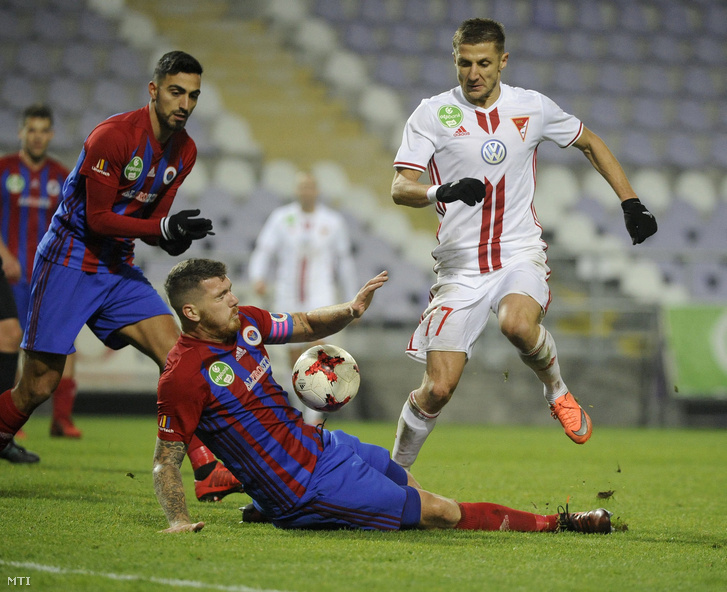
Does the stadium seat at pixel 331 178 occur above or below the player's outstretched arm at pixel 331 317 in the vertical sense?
above

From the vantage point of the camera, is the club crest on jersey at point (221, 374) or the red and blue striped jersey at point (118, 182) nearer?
the club crest on jersey at point (221, 374)

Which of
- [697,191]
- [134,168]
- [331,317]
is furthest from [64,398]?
[697,191]

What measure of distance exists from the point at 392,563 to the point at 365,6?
471 inches

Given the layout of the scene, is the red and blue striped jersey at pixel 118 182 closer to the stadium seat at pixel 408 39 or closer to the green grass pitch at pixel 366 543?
the green grass pitch at pixel 366 543

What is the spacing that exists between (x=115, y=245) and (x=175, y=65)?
984mm

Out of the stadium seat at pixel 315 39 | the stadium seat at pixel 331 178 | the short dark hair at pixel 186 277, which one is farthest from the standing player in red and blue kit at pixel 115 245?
the stadium seat at pixel 315 39

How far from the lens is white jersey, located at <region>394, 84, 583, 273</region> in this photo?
4.67 meters

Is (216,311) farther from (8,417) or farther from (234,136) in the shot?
(234,136)

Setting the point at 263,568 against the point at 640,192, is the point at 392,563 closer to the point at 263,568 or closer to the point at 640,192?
the point at 263,568

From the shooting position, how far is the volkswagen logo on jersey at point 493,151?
4.66 m

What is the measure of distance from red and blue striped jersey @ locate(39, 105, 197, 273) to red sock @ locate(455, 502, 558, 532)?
1.98m

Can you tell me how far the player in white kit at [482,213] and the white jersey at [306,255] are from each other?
438cm

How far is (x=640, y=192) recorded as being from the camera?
528 inches

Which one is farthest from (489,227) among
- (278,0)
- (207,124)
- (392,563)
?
(278,0)
